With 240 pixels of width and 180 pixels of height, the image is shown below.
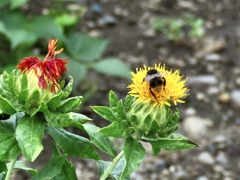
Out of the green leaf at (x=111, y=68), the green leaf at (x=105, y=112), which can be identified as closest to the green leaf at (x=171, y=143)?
the green leaf at (x=105, y=112)

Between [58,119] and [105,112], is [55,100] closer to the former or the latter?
[58,119]

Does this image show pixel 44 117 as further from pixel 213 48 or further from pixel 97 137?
pixel 213 48

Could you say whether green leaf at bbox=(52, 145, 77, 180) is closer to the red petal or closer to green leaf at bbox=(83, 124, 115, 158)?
green leaf at bbox=(83, 124, 115, 158)

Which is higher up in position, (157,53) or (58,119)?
(157,53)

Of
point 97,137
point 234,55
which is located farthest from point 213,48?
point 97,137

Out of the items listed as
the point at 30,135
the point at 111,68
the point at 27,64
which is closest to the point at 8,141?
the point at 30,135

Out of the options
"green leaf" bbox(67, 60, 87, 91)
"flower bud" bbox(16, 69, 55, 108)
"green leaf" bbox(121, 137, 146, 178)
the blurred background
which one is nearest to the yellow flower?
"green leaf" bbox(121, 137, 146, 178)
